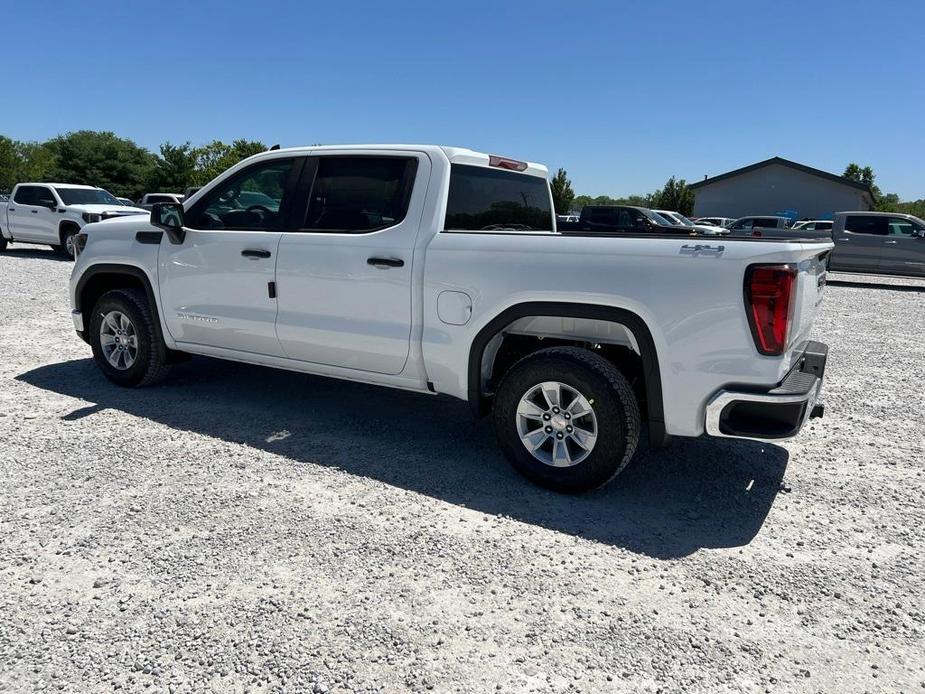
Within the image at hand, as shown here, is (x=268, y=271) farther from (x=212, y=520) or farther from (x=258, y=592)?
(x=258, y=592)

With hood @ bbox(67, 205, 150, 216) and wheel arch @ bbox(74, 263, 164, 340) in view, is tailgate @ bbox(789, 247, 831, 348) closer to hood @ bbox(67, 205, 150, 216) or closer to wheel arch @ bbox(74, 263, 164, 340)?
wheel arch @ bbox(74, 263, 164, 340)

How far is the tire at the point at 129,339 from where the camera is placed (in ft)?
18.1

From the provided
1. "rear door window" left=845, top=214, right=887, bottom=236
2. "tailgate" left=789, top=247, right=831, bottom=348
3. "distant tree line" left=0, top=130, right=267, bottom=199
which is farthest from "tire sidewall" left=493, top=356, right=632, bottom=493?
"distant tree line" left=0, top=130, right=267, bottom=199

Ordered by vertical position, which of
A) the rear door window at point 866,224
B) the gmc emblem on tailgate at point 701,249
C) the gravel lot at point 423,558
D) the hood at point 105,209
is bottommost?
the gravel lot at point 423,558

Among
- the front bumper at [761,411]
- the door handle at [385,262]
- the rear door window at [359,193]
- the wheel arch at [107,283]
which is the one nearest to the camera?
the front bumper at [761,411]

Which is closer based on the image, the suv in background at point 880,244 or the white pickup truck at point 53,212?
the white pickup truck at point 53,212

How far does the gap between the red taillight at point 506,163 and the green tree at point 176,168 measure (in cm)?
6352

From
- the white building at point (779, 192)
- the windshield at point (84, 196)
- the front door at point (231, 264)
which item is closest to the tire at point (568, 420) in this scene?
the front door at point (231, 264)

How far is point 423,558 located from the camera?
3.19 meters

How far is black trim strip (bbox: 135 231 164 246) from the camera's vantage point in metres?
5.36

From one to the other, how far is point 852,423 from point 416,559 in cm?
389

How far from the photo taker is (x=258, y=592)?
9.43 ft

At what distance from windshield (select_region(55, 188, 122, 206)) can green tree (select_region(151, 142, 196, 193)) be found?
1884 inches

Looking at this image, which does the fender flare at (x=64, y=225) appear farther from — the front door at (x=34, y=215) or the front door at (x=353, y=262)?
the front door at (x=353, y=262)
